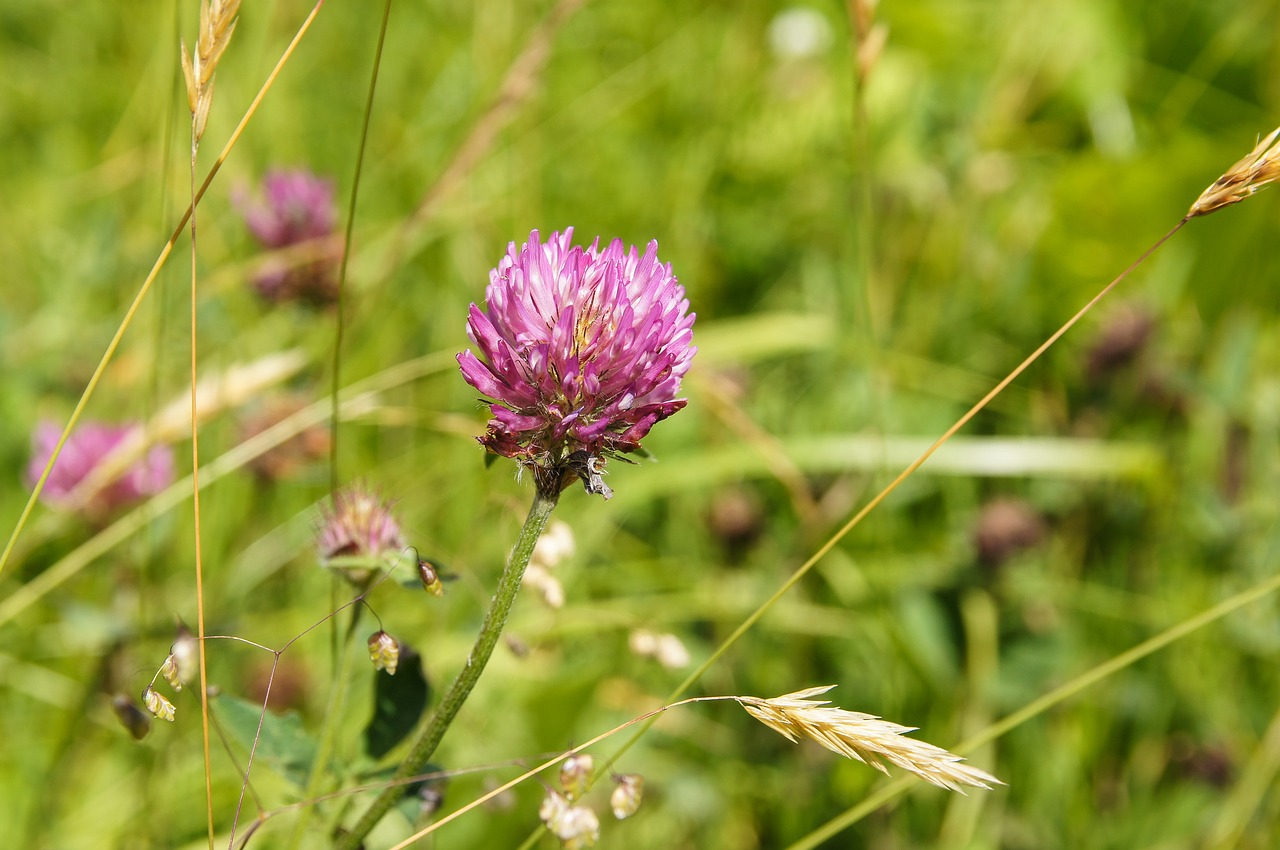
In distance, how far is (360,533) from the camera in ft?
2.97

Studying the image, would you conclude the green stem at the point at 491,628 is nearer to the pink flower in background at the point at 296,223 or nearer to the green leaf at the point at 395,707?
the green leaf at the point at 395,707

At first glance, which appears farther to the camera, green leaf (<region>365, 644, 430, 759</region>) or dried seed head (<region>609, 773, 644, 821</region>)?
green leaf (<region>365, 644, 430, 759</region>)

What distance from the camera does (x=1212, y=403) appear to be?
1.95 meters

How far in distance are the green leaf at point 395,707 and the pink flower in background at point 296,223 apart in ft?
3.84

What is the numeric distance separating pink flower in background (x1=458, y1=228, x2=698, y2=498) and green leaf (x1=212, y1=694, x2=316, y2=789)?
1.16ft

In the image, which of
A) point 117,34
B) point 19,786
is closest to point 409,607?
point 19,786

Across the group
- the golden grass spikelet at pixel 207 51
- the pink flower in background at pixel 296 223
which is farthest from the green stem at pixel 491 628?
the pink flower in background at pixel 296 223

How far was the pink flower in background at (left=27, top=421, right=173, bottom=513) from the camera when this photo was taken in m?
1.62

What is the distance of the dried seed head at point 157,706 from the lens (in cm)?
74

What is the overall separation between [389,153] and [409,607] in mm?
1196

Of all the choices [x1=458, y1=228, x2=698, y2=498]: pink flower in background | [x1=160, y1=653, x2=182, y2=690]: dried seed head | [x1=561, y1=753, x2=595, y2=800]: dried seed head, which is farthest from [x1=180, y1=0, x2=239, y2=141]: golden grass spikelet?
[x1=561, y1=753, x2=595, y2=800]: dried seed head

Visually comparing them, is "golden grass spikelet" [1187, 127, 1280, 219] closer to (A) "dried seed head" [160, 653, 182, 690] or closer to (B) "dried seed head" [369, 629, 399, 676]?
(B) "dried seed head" [369, 629, 399, 676]

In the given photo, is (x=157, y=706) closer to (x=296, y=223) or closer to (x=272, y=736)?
(x=272, y=736)

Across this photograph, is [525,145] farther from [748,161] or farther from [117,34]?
[117,34]
